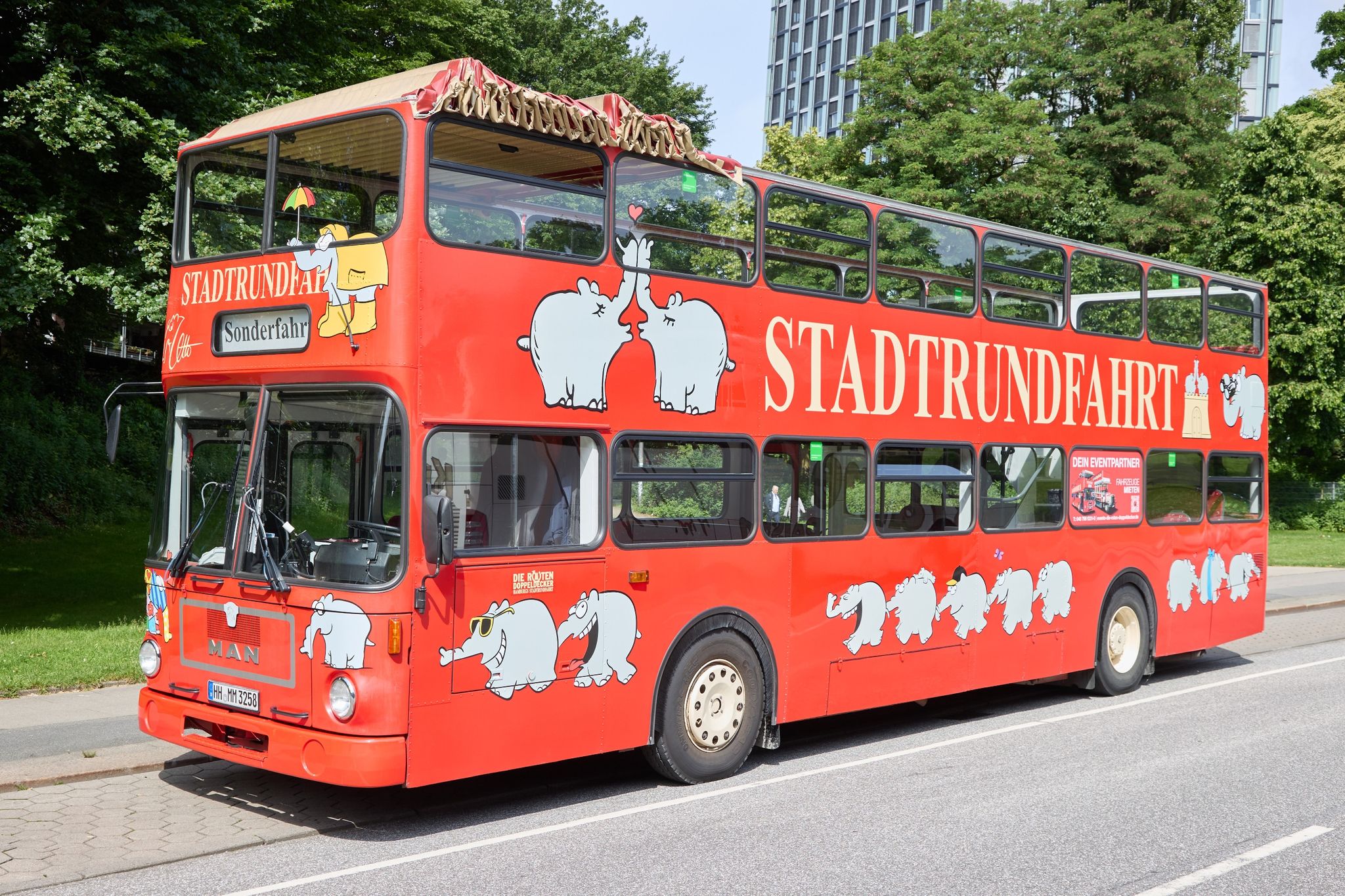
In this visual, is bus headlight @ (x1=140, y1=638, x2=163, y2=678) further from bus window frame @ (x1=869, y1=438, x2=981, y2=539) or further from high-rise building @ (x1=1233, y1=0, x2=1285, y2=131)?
high-rise building @ (x1=1233, y1=0, x2=1285, y2=131)

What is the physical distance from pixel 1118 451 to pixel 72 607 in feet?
43.5

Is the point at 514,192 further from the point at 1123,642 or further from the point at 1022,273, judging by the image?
the point at 1123,642

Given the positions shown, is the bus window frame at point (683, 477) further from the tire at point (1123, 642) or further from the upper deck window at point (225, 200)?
the tire at point (1123, 642)

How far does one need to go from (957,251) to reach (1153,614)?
4801mm

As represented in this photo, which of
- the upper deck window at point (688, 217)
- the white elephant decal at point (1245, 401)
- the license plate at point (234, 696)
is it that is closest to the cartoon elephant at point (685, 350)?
the upper deck window at point (688, 217)

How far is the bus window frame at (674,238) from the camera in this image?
808 cm

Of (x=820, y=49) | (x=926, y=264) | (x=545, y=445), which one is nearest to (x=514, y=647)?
(x=545, y=445)

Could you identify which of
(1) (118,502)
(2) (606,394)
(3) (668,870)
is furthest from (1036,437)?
(1) (118,502)

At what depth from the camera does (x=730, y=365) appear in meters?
8.85

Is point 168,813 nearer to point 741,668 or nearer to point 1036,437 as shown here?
point 741,668

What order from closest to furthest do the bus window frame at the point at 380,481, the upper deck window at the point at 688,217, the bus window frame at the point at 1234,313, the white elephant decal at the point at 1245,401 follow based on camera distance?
the bus window frame at the point at 380,481 < the upper deck window at the point at 688,217 < the bus window frame at the point at 1234,313 < the white elephant decal at the point at 1245,401

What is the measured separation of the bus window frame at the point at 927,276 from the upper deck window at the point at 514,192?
2698 mm

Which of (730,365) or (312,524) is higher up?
(730,365)

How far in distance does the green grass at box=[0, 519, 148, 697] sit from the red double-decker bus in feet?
15.3
